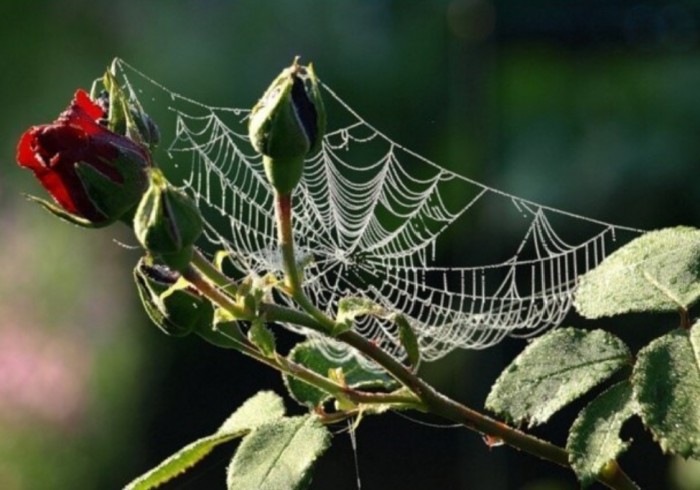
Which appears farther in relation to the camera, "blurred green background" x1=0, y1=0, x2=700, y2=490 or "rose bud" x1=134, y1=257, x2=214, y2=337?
"blurred green background" x1=0, y1=0, x2=700, y2=490

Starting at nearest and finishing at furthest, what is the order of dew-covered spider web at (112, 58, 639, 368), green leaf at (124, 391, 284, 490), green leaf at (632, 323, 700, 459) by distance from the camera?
green leaf at (632, 323, 700, 459)
green leaf at (124, 391, 284, 490)
dew-covered spider web at (112, 58, 639, 368)

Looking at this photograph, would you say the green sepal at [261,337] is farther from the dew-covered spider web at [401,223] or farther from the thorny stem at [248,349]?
the dew-covered spider web at [401,223]

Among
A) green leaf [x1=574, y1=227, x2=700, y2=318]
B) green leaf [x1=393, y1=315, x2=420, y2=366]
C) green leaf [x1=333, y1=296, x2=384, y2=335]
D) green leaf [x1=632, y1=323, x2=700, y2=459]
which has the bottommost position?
green leaf [x1=632, y1=323, x2=700, y2=459]

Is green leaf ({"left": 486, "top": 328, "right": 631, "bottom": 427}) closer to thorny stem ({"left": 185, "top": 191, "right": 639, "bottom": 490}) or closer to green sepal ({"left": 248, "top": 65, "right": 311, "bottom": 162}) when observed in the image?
thorny stem ({"left": 185, "top": 191, "right": 639, "bottom": 490})

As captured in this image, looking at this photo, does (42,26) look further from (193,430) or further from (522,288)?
(522,288)

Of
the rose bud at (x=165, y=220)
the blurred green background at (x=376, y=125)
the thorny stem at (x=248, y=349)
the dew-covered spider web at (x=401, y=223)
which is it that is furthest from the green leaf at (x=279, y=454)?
the blurred green background at (x=376, y=125)

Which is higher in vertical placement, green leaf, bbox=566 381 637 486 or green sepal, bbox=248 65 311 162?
green sepal, bbox=248 65 311 162

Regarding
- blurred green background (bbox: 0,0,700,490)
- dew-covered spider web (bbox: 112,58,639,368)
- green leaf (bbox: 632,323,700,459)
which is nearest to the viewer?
green leaf (bbox: 632,323,700,459)

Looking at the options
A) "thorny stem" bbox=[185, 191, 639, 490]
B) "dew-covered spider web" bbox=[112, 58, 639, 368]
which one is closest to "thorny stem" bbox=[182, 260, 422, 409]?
"thorny stem" bbox=[185, 191, 639, 490]
